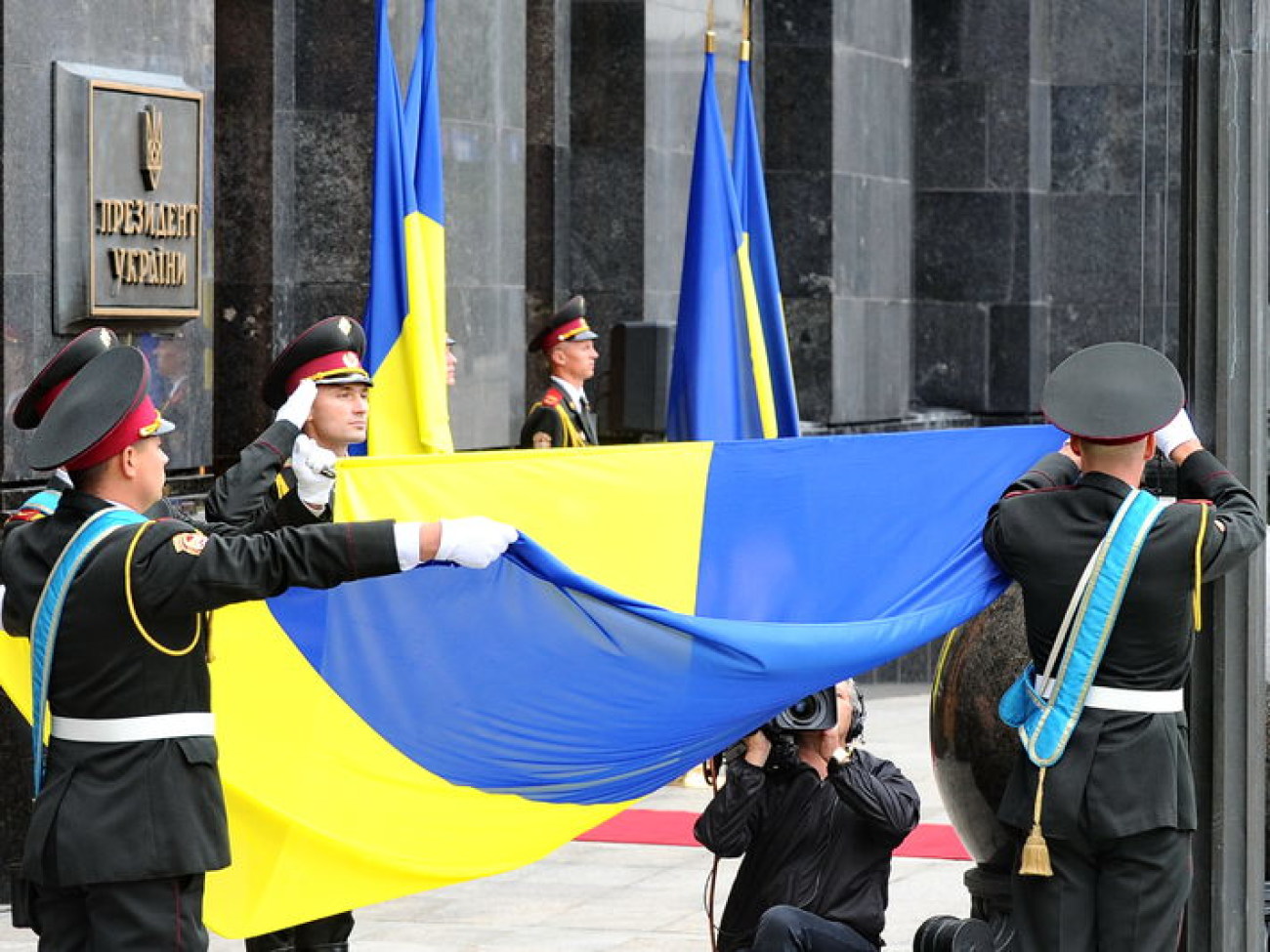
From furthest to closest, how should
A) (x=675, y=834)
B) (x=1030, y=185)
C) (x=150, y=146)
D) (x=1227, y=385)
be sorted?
(x=1030, y=185) → (x=675, y=834) → (x=150, y=146) → (x=1227, y=385)

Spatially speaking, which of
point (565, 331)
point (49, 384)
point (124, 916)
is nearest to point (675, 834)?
point (565, 331)

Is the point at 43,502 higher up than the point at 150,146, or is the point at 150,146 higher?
the point at 150,146

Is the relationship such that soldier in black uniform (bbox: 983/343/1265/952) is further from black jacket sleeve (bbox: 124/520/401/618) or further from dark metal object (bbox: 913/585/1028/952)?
black jacket sleeve (bbox: 124/520/401/618)

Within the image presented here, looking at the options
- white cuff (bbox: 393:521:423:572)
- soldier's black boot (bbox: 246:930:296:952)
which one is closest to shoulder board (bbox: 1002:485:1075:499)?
white cuff (bbox: 393:521:423:572)

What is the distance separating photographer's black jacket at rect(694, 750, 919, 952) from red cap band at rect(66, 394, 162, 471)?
1.92 meters

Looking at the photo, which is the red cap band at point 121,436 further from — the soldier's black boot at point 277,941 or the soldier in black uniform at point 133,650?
the soldier's black boot at point 277,941

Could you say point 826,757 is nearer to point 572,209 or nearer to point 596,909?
point 596,909

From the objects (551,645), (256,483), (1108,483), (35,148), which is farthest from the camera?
(35,148)

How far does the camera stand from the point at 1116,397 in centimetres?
615

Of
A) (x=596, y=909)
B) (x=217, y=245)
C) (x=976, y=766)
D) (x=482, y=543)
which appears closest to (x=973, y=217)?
(x=217, y=245)

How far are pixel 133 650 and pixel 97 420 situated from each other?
20.2 inches

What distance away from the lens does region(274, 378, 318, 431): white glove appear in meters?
7.42

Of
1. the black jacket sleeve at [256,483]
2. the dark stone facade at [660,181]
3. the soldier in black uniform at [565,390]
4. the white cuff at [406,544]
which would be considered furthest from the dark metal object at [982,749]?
the soldier in black uniform at [565,390]

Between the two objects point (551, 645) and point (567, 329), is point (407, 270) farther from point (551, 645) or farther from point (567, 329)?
point (567, 329)
